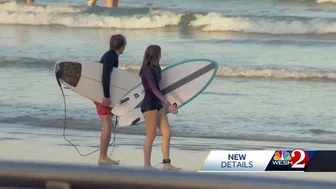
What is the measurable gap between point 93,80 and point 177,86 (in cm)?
87

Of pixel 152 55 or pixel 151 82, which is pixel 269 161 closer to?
pixel 151 82

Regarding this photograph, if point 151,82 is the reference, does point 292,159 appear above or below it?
below

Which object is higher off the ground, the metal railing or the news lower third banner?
the metal railing

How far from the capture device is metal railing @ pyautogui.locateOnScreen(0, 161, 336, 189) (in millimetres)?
2506

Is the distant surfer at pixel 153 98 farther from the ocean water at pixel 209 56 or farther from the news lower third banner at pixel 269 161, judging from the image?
the ocean water at pixel 209 56

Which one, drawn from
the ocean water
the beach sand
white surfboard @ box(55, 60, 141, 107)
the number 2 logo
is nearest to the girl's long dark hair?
white surfboard @ box(55, 60, 141, 107)

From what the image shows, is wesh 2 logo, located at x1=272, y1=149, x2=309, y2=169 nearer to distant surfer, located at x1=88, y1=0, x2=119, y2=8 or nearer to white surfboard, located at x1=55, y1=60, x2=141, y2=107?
white surfboard, located at x1=55, y1=60, x2=141, y2=107

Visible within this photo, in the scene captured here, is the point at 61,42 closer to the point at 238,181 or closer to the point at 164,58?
the point at 164,58

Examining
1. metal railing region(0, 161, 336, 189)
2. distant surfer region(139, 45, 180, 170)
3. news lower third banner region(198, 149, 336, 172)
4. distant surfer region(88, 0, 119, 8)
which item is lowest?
A: news lower third banner region(198, 149, 336, 172)

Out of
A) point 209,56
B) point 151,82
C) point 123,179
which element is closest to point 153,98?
point 151,82

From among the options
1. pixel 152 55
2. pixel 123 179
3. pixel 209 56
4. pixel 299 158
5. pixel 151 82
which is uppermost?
pixel 123 179

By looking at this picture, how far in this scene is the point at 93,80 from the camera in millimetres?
9078

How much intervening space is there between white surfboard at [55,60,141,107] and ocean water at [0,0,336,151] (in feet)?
6.27

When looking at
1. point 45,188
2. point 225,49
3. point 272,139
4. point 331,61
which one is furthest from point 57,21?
point 45,188
